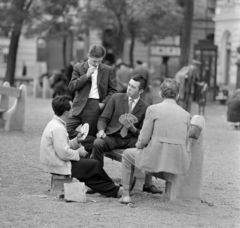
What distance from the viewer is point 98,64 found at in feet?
31.1

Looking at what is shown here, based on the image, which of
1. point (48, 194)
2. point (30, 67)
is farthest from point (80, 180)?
point (30, 67)

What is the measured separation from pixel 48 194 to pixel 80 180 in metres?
0.38

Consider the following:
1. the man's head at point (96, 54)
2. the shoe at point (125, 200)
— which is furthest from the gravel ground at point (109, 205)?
the man's head at point (96, 54)

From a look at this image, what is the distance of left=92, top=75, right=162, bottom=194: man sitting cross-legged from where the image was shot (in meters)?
8.88

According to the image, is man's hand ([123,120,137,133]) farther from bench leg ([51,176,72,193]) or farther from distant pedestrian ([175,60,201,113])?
distant pedestrian ([175,60,201,113])

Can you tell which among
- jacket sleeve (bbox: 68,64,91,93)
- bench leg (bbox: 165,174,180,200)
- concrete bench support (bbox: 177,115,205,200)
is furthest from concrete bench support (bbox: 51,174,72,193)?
jacket sleeve (bbox: 68,64,91,93)

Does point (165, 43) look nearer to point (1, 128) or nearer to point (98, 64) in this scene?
point (1, 128)

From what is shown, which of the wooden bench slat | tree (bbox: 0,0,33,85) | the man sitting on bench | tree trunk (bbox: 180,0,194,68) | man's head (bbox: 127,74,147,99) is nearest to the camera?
the man sitting on bench

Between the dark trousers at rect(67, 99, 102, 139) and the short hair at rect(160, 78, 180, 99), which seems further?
the dark trousers at rect(67, 99, 102, 139)

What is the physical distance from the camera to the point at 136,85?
8.88 meters

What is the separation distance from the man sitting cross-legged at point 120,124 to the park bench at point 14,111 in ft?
21.2

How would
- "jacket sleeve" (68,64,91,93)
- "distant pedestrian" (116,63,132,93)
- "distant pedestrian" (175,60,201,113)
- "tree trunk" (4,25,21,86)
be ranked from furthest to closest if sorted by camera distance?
"tree trunk" (4,25,21,86)
"distant pedestrian" (116,63,132,93)
"distant pedestrian" (175,60,201,113)
"jacket sleeve" (68,64,91,93)

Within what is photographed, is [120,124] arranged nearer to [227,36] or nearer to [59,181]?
[59,181]

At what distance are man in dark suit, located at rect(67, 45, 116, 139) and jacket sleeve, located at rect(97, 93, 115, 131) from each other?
1.26 feet
